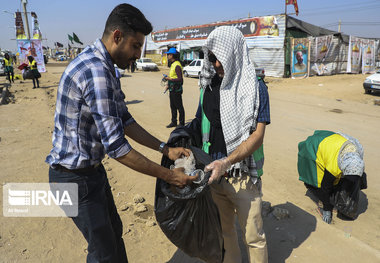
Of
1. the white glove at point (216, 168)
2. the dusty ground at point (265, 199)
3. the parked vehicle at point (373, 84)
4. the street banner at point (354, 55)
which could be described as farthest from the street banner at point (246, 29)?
the white glove at point (216, 168)

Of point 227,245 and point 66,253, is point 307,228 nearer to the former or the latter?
point 227,245

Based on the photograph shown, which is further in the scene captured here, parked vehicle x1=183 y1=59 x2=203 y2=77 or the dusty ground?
parked vehicle x1=183 y1=59 x2=203 y2=77

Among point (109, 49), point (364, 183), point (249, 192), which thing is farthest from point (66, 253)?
point (364, 183)

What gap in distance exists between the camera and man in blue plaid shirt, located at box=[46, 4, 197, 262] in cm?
133

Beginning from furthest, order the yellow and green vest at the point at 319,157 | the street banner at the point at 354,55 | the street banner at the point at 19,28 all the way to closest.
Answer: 1. the street banner at the point at 19,28
2. the street banner at the point at 354,55
3. the yellow and green vest at the point at 319,157

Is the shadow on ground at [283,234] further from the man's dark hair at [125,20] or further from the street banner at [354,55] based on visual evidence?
the street banner at [354,55]

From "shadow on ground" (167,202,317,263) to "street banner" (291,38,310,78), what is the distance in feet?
53.2

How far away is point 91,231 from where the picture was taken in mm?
1589

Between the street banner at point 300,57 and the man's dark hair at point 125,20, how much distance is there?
17646mm

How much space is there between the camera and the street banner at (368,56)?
778 inches

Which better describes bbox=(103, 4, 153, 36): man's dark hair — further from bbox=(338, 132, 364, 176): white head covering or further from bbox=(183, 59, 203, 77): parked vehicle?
bbox=(183, 59, 203, 77): parked vehicle

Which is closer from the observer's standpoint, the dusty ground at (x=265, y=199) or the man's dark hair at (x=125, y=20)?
the man's dark hair at (x=125, y=20)

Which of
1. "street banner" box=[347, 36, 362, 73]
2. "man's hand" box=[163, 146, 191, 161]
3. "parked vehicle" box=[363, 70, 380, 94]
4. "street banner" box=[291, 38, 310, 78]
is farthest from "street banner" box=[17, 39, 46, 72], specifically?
"man's hand" box=[163, 146, 191, 161]

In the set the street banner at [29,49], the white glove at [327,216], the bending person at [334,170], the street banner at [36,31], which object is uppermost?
the street banner at [36,31]
